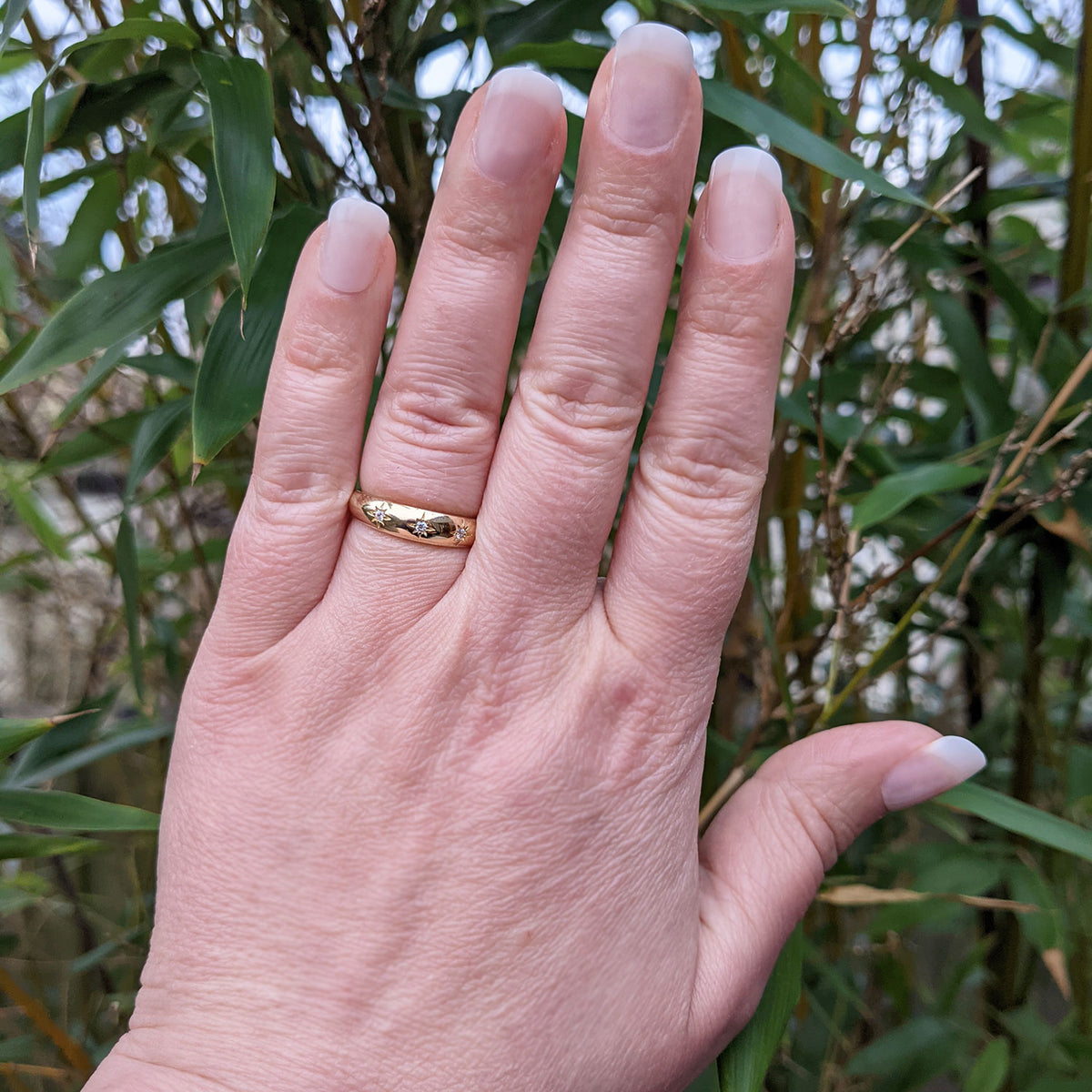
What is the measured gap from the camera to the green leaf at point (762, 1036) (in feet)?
1.44

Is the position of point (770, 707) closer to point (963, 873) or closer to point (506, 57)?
point (963, 873)

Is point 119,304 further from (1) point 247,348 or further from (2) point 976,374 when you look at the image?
(2) point 976,374

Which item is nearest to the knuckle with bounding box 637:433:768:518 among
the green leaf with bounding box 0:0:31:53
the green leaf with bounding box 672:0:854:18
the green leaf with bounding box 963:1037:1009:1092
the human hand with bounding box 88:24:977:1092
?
the human hand with bounding box 88:24:977:1092

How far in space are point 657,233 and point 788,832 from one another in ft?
1.01

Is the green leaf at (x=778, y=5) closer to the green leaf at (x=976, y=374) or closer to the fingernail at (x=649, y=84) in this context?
the fingernail at (x=649, y=84)

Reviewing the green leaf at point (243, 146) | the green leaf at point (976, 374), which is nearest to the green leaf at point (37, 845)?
the green leaf at point (243, 146)

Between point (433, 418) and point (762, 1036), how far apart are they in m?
0.38

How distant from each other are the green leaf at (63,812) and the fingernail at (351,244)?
29 cm

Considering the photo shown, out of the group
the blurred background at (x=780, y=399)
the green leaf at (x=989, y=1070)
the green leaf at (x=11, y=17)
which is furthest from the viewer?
the green leaf at (x=989, y=1070)

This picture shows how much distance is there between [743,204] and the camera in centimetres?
37

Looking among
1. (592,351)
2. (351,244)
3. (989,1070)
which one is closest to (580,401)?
(592,351)

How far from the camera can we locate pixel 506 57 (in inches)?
16.5

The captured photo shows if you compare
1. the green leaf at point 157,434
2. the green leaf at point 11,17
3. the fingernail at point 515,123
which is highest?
the green leaf at point 11,17

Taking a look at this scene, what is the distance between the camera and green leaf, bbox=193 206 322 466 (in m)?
0.38
